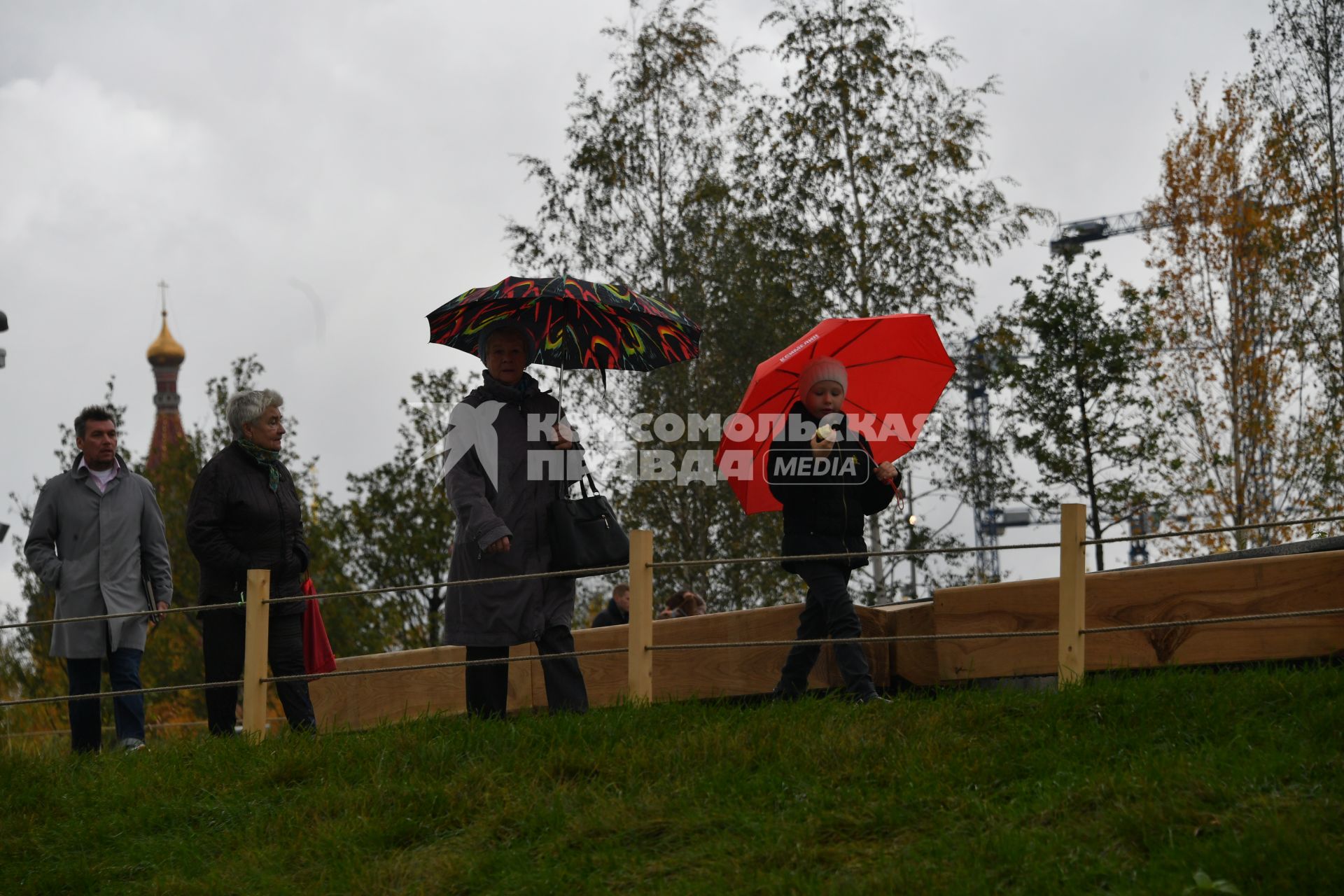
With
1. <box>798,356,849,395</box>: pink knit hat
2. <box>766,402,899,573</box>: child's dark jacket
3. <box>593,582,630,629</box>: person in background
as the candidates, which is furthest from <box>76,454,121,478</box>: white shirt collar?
<box>593,582,630,629</box>: person in background

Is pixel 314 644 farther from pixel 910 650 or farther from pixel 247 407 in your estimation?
pixel 910 650

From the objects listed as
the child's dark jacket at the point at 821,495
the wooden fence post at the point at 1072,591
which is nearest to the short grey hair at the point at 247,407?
the child's dark jacket at the point at 821,495

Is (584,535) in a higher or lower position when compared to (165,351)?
lower

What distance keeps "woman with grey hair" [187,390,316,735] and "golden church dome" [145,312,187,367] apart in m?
91.5

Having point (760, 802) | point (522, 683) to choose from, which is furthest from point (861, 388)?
point (760, 802)

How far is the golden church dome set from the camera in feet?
309

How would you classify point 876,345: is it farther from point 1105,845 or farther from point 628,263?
point 628,263

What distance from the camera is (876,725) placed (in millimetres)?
5977

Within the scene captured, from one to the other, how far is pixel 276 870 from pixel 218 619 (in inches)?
95.6

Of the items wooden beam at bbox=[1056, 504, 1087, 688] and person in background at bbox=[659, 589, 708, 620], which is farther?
person in background at bbox=[659, 589, 708, 620]

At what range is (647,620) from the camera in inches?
277

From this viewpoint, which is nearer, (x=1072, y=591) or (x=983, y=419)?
(x=1072, y=591)

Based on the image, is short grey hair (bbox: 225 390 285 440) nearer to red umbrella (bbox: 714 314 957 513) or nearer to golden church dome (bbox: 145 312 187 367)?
red umbrella (bbox: 714 314 957 513)

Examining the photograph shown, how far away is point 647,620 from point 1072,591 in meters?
2.01
